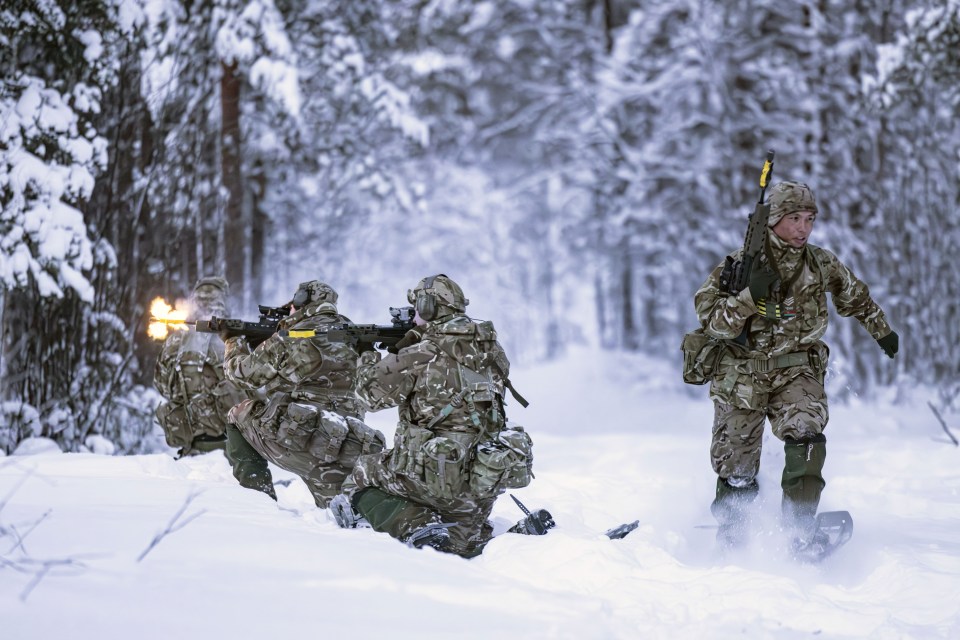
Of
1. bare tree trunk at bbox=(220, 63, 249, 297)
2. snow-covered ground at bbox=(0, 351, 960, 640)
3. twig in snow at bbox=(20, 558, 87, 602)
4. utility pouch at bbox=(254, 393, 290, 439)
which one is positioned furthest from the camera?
bare tree trunk at bbox=(220, 63, 249, 297)

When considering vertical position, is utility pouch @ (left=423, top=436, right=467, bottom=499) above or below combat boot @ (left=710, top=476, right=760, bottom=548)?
above

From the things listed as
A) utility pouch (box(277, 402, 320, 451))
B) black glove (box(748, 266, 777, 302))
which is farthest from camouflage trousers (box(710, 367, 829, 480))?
utility pouch (box(277, 402, 320, 451))

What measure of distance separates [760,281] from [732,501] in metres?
1.34

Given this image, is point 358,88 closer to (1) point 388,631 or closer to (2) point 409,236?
(2) point 409,236

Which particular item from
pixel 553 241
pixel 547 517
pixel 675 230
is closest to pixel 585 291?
pixel 553 241

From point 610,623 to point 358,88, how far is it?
1501cm

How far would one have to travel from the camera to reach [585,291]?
38938 millimetres

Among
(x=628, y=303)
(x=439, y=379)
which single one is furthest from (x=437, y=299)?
(x=628, y=303)

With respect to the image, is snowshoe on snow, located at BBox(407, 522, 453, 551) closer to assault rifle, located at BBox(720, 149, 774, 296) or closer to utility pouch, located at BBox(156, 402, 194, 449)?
assault rifle, located at BBox(720, 149, 774, 296)

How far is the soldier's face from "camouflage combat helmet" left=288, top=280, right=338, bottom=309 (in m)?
2.73

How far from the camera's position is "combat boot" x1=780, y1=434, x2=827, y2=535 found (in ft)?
18.7

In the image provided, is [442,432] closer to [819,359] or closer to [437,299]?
[437,299]

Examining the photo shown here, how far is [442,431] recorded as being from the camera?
213 inches

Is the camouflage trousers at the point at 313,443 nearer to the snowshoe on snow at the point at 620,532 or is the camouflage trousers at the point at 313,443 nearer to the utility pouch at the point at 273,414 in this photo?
the utility pouch at the point at 273,414
